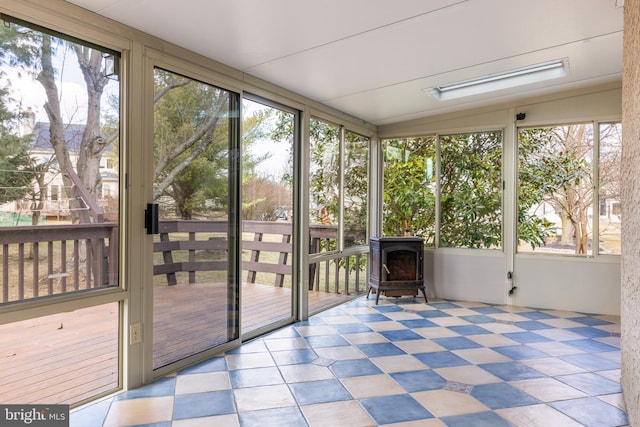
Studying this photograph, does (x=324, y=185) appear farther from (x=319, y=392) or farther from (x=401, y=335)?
(x=319, y=392)

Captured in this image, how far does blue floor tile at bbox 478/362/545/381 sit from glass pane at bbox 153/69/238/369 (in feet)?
6.49

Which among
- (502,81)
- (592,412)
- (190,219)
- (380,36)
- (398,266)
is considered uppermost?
Result: (502,81)

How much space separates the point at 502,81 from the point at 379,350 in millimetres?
3033

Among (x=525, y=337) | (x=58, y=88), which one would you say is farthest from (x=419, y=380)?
(x=58, y=88)

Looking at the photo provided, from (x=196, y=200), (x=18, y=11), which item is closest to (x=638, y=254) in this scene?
(x=196, y=200)

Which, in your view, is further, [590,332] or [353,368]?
[590,332]

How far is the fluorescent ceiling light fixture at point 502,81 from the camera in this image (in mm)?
3990

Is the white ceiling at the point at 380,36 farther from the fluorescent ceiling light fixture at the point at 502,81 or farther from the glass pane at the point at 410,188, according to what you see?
the glass pane at the point at 410,188

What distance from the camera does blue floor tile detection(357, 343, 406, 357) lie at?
10.7 feet

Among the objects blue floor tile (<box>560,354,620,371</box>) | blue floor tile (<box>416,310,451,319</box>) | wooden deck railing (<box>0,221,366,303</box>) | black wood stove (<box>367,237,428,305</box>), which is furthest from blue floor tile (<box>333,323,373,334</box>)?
blue floor tile (<box>560,354,620,371</box>)

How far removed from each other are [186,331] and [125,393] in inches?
23.7

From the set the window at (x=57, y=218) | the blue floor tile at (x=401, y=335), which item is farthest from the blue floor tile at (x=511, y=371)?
the window at (x=57, y=218)

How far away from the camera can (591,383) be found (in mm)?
2730

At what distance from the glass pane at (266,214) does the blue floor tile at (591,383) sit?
7.73ft
